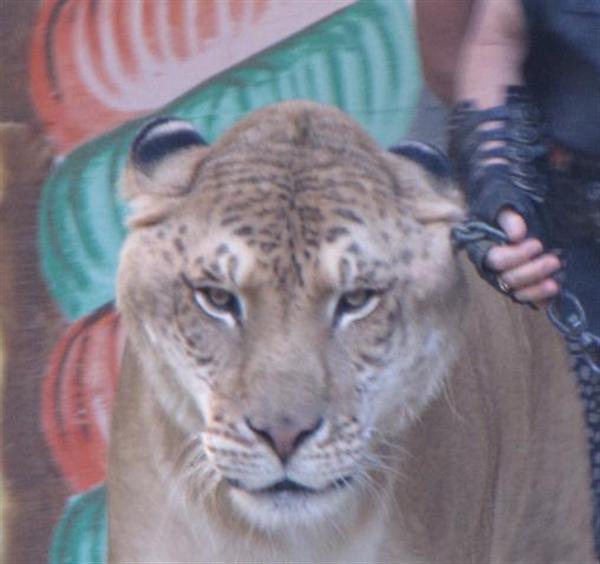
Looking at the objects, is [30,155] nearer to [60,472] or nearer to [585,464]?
[60,472]

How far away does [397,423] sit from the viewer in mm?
3143

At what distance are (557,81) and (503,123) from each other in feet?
0.35

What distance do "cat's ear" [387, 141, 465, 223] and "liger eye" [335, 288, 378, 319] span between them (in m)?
0.20

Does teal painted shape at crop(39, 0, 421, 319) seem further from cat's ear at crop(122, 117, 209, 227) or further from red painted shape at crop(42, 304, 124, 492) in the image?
cat's ear at crop(122, 117, 209, 227)

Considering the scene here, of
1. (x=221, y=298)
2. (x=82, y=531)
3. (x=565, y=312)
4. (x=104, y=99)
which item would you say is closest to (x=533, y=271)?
(x=565, y=312)

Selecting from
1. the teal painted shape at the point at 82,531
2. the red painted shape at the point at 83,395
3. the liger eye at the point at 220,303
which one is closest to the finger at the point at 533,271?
the liger eye at the point at 220,303

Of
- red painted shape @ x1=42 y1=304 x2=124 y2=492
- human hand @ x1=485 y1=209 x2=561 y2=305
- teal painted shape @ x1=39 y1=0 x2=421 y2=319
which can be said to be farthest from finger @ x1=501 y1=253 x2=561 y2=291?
red painted shape @ x1=42 y1=304 x2=124 y2=492

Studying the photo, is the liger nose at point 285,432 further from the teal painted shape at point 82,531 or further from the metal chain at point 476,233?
the teal painted shape at point 82,531

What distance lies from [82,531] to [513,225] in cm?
174

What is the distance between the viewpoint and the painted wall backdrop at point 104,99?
392cm

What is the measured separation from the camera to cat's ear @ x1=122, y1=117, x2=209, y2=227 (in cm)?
312

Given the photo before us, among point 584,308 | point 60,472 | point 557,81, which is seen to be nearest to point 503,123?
point 557,81

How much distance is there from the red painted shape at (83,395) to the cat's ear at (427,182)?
1044 millimetres

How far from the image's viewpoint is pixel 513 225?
2.74 meters
